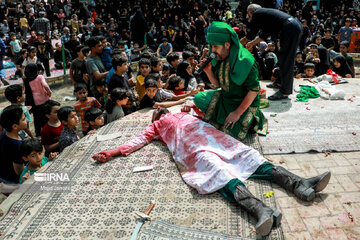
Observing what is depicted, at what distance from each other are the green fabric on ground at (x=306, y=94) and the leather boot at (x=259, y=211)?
9.22 ft

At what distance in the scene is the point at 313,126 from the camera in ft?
13.0

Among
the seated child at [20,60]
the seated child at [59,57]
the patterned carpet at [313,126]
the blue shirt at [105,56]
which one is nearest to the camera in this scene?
the patterned carpet at [313,126]

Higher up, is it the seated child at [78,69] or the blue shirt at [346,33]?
the seated child at [78,69]

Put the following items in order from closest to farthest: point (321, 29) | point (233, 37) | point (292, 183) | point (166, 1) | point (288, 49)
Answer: point (292, 183), point (233, 37), point (288, 49), point (321, 29), point (166, 1)

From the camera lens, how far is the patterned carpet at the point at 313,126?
3.50m

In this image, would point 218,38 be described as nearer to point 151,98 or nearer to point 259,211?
point 259,211

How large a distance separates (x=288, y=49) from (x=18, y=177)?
3.99 m

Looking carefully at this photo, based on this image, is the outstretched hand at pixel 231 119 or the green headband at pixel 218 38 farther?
the outstretched hand at pixel 231 119

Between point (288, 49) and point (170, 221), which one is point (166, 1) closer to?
point (288, 49)

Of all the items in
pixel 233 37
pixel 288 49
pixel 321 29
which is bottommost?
pixel 321 29

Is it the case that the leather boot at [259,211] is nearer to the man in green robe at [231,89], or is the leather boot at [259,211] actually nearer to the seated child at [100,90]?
the man in green robe at [231,89]

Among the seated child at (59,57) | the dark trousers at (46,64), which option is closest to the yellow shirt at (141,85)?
the dark trousers at (46,64)

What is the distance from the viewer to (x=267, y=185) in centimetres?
280

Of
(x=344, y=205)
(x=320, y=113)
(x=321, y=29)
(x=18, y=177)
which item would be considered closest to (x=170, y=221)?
(x=344, y=205)
